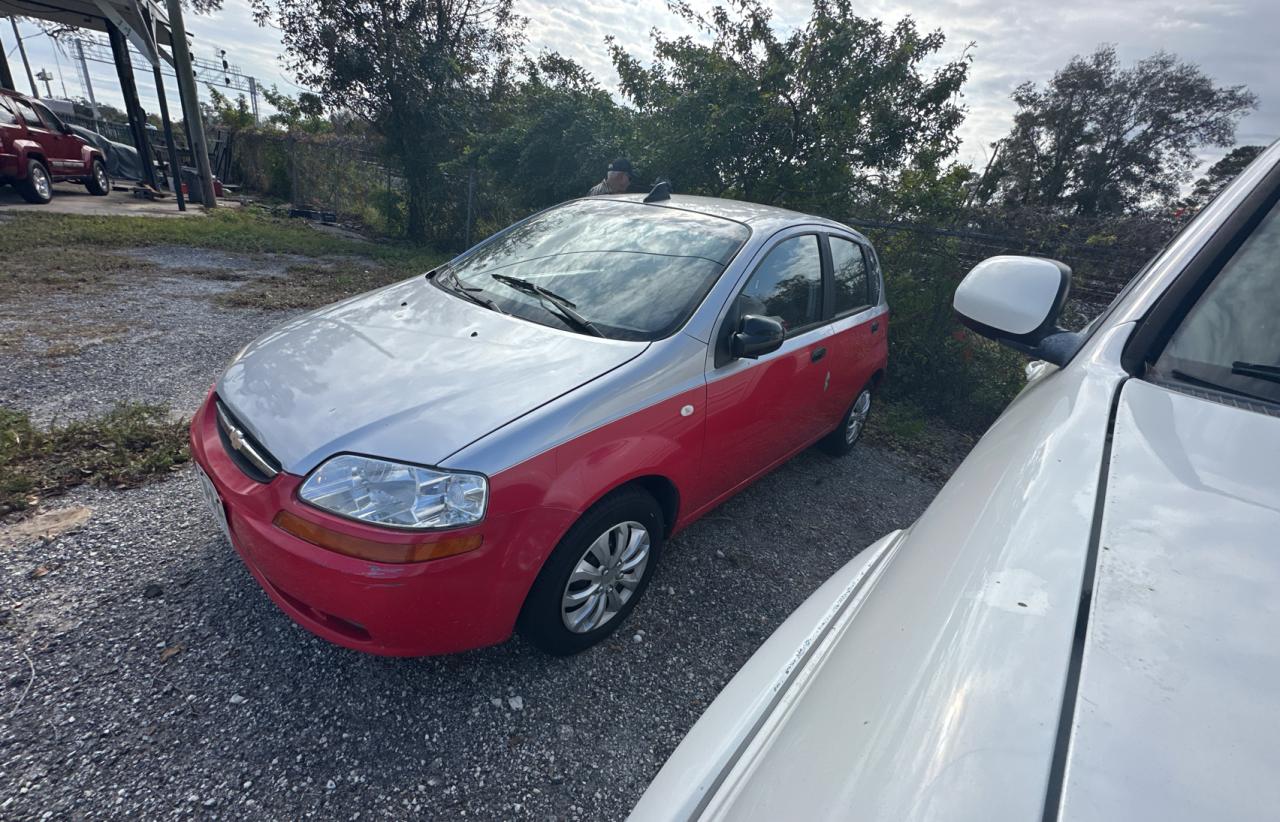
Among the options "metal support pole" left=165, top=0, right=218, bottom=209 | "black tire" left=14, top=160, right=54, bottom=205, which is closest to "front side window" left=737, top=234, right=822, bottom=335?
"black tire" left=14, top=160, right=54, bottom=205

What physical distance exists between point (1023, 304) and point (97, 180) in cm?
1685

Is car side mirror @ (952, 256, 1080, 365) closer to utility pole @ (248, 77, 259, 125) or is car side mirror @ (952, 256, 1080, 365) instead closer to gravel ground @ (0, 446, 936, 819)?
gravel ground @ (0, 446, 936, 819)

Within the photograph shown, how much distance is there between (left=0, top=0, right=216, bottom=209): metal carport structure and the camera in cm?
972

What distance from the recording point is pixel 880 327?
3.71 meters

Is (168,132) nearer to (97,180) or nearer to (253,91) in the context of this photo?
(97,180)

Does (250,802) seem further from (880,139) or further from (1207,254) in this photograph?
(880,139)

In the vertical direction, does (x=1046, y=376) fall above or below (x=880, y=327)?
above

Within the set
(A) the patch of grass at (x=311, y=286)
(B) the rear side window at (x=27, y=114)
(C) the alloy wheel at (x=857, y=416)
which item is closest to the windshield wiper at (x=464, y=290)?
(C) the alloy wheel at (x=857, y=416)

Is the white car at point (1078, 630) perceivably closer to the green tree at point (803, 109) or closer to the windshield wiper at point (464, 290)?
the windshield wiper at point (464, 290)

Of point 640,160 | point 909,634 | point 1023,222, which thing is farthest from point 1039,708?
point 640,160

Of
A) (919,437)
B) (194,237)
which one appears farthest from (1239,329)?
(194,237)

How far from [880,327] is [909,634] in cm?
327

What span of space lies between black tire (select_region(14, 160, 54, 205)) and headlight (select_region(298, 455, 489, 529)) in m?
12.9

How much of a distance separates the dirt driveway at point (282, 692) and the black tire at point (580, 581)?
126 millimetres
